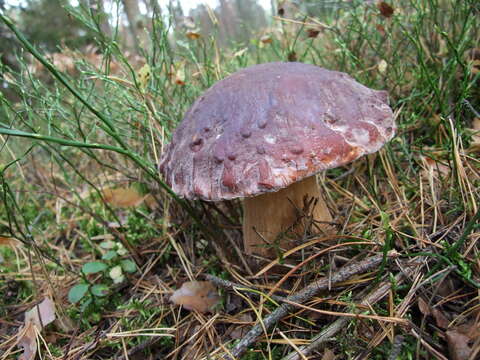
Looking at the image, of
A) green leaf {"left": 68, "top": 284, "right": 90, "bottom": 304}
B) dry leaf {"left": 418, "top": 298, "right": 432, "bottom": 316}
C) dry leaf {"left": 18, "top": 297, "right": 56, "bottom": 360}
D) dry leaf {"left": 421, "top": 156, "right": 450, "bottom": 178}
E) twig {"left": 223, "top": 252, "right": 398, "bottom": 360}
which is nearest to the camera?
dry leaf {"left": 418, "top": 298, "right": 432, "bottom": 316}

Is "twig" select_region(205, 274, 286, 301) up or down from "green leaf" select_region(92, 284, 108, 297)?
up

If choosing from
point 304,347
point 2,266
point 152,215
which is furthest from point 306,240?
point 2,266

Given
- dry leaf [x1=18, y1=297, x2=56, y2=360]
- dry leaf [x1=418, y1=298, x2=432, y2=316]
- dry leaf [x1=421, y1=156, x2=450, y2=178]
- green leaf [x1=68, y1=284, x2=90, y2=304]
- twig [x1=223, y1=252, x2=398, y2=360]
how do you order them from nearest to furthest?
dry leaf [x1=418, y1=298, x2=432, y2=316]
twig [x1=223, y1=252, x2=398, y2=360]
dry leaf [x1=18, y1=297, x2=56, y2=360]
green leaf [x1=68, y1=284, x2=90, y2=304]
dry leaf [x1=421, y1=156, x2=450, y2=178]

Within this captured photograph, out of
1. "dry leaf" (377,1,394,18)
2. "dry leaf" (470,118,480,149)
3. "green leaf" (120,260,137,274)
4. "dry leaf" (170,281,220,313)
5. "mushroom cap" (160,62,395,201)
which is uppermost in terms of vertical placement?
"dry leaf" (377,1,394,18)

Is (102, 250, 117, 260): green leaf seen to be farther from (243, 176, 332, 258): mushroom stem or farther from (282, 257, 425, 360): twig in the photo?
(282, 257, 425, 360): twig

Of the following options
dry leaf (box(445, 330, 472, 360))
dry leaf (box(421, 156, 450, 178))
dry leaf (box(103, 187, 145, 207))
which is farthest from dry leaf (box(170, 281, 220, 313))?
dry leaf (box(421, 156, 450, 178))

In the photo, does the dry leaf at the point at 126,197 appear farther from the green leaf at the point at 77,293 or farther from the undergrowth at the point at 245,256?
the green leaf at the point at 77,293

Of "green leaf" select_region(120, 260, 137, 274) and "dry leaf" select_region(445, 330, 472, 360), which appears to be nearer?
"dry leaf" select_region(445, 330, 472, 360)

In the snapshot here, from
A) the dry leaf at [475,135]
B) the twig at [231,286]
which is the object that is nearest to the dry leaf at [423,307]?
the twig at [231,286]
